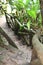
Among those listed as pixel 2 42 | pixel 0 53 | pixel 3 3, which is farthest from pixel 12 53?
pixel 3 3

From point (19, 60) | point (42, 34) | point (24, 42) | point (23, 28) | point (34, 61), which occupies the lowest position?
point (24, 42)

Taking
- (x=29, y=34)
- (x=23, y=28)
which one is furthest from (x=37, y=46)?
(x=23, y=28)

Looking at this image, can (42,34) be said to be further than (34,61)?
Yes

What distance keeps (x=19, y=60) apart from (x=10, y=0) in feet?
13.2

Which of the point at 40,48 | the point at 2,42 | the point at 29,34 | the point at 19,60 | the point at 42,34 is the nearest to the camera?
the point at 40,48

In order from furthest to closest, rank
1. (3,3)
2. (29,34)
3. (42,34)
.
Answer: (3,3)
(29,34)
(42,34)

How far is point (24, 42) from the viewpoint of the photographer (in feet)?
20.0

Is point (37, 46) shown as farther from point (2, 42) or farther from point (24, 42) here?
point (24, 42)

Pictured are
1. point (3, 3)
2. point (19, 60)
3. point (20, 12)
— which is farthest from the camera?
point (3, 3)

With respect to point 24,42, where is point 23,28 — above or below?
above

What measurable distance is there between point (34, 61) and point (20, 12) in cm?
452

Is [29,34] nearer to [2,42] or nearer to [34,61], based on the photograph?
[2,42]

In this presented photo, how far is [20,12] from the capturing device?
7.00 m

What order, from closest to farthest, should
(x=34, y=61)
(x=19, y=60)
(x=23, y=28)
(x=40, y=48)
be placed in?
(x=40, y=48) → (x=34, y=61) → (x=19, y=60) → (x=23, y=28)
